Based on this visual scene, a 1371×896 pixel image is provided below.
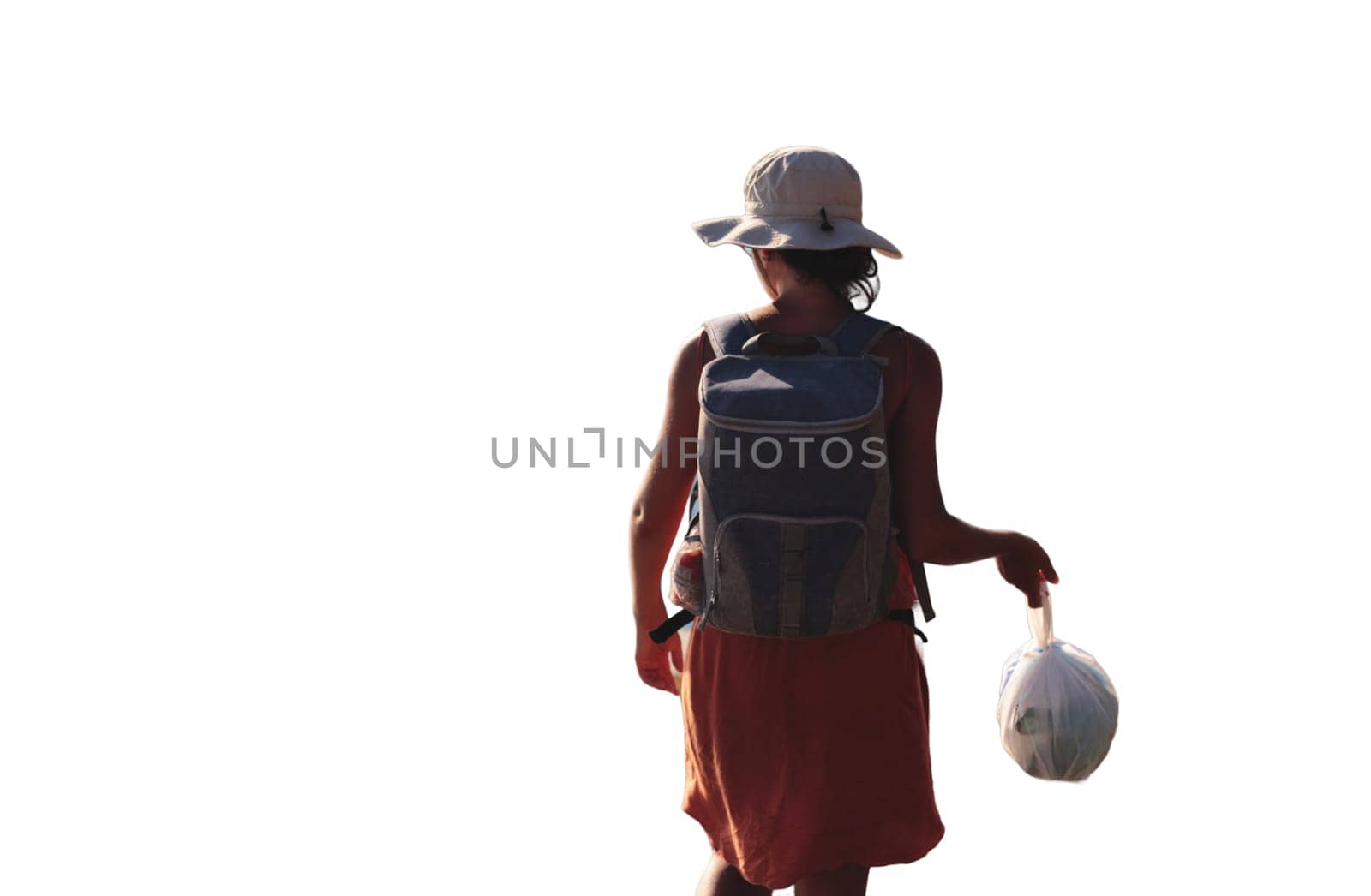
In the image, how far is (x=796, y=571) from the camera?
4.14 metres

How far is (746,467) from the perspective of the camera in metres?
4.13

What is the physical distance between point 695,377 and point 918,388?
1.83ft

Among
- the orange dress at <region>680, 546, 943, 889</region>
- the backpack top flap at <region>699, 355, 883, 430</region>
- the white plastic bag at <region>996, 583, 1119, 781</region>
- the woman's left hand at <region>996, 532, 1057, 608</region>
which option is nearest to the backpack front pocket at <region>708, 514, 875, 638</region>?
the orange dress at <region>680, 546, 943, 889</region>

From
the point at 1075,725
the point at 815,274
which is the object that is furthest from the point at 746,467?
the point at 1075,725

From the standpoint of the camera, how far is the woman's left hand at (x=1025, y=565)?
14.7 ft

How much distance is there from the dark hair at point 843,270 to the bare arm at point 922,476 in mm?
195

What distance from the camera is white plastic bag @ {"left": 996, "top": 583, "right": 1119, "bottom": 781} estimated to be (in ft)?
15.1

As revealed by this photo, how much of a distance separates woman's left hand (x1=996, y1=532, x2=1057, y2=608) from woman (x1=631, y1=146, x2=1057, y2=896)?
3.6 inches

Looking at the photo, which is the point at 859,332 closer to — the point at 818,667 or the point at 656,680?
the point at 818,667

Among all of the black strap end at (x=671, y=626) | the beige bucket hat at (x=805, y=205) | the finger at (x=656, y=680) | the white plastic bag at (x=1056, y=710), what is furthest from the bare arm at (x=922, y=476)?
the finger at (x=656, y=680)

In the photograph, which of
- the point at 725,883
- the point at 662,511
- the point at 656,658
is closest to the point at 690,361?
the point at 662,511

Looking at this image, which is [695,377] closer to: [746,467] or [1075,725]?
[746,467]

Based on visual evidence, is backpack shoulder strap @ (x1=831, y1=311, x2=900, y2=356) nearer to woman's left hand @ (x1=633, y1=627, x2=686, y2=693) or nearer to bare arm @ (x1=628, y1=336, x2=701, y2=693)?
bare arm @ (x1=628, y1=336, x2=701, y2=693)

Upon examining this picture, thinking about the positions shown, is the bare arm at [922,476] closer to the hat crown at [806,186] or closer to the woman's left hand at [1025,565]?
the woman's left hand at [1025,565]
